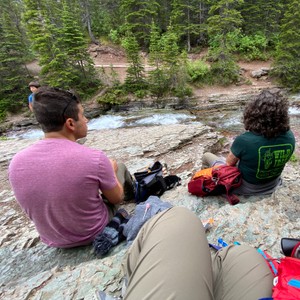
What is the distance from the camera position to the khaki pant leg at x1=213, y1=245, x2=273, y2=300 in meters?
1.12

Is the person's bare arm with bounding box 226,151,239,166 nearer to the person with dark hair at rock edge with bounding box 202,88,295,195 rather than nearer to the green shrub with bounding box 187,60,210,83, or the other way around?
the person with dark hair at rock edge with bounding box 202,88,295,195

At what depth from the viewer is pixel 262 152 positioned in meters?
2.40

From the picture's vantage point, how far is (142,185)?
311cm

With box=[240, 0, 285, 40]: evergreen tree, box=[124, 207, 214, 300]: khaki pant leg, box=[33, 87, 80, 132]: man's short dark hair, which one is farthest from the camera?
box=[240, 0, 285, 40]: evergreen tree

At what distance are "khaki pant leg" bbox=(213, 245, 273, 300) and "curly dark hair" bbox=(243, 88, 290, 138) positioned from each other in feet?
4.95

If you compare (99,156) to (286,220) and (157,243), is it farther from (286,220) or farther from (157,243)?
(286,220)

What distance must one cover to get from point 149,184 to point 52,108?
197cm

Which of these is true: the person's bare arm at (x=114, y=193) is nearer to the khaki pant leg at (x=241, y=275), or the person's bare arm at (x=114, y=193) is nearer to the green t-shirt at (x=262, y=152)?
the khaki pant leg at (x=241, y=275)

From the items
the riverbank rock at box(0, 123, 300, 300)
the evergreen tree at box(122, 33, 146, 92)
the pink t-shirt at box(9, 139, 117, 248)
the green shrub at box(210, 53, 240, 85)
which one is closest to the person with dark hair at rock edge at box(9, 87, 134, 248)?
the pink t-shirt at box(9, 139, 117, 248)

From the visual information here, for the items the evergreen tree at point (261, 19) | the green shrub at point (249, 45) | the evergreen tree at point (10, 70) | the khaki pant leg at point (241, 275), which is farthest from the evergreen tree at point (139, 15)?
the khaki pant leg at point (241, 275)

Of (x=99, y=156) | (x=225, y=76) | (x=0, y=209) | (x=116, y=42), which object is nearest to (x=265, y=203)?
(x=99, y=156)

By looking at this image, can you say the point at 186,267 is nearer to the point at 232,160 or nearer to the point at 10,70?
the point at 232,160

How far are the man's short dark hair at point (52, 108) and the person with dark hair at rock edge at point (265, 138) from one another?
6.67 feet

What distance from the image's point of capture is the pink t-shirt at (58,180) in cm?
147
